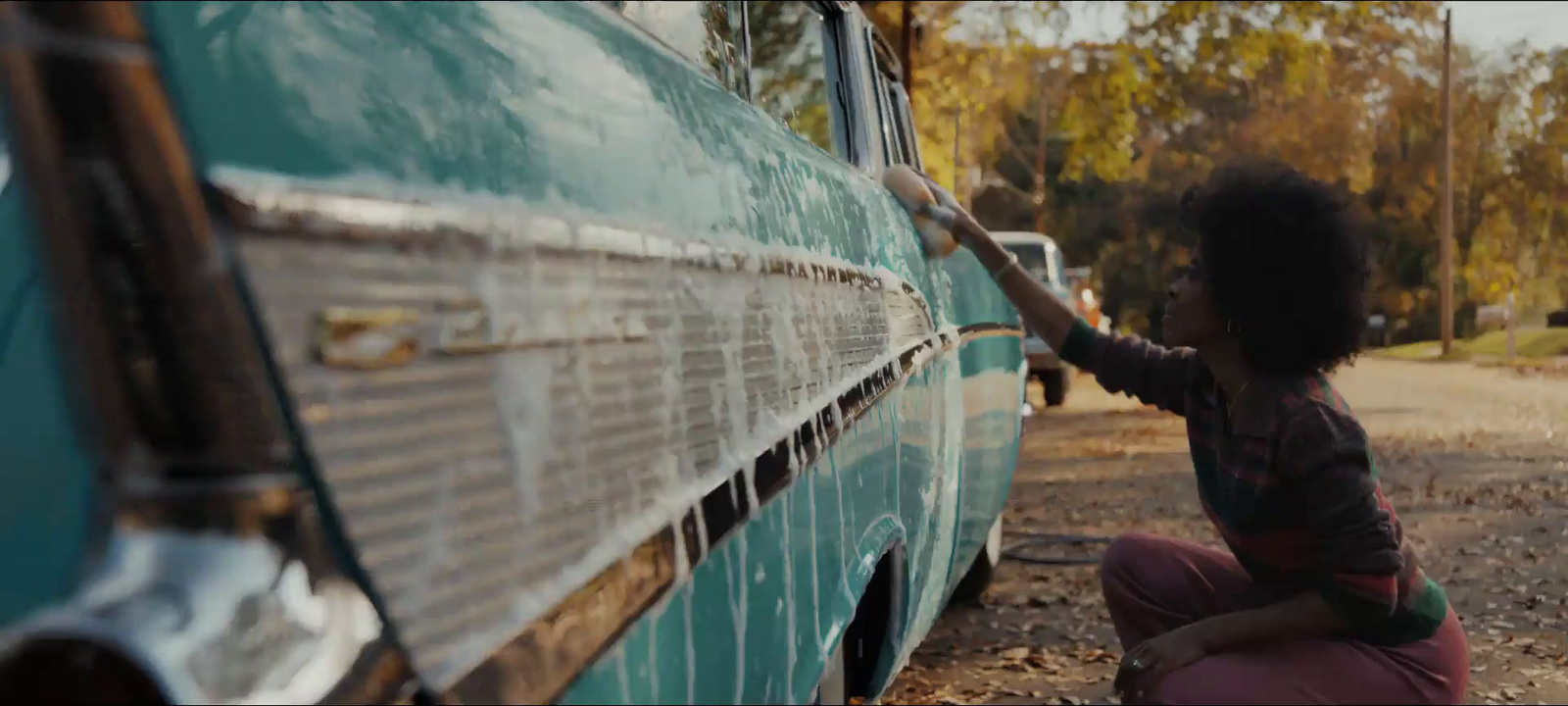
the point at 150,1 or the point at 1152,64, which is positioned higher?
the point at 1152,64

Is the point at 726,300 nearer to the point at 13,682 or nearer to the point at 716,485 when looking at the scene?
the point at 716,485

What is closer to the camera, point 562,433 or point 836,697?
point 562,433

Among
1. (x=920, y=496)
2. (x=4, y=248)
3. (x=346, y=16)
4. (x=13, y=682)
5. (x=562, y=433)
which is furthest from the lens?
(x=920, y=496)

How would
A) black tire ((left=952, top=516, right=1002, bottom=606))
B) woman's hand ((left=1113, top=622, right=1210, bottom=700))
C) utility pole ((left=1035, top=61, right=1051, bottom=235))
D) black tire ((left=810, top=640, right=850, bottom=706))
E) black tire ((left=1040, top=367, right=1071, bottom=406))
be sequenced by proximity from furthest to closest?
utility pole ((left=1035, top=61, right=1051, bottom=235)) → black tire ((left=1040, top=367, right=1071, bottom=406)) → black tire ((left=952, top=516, right=1002, bottom=606)) → woman's hand ((left=1113, top=622, right=1210, bottom=700)) → black tire ((left=810, top=640, right=850, bottom=706))

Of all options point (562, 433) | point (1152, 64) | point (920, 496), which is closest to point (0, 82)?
point (562, 433)

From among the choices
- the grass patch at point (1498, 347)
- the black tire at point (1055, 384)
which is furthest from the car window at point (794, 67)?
the grass patch at point (1498, 347)

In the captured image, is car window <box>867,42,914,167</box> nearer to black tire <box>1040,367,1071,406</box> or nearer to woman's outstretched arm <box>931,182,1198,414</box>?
woman's outstretched arm <box>931,182,1198,414</box>

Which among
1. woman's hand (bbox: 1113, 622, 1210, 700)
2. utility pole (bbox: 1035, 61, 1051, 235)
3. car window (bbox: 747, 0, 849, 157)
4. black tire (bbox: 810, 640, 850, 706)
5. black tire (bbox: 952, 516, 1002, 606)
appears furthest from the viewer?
utility pole (bbox: 1035, 61, 1051, 235)

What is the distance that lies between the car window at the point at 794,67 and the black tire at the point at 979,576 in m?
2.52

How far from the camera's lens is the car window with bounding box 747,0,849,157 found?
2.54 metres

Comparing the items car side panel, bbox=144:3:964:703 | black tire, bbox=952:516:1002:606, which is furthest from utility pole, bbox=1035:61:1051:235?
car side panel, bbox=144:3:964:703

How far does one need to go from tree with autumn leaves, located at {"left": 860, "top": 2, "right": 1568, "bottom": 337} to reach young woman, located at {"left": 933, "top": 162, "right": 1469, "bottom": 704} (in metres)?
0.20

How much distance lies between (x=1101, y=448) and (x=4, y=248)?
10568mm

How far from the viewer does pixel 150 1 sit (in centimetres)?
86
